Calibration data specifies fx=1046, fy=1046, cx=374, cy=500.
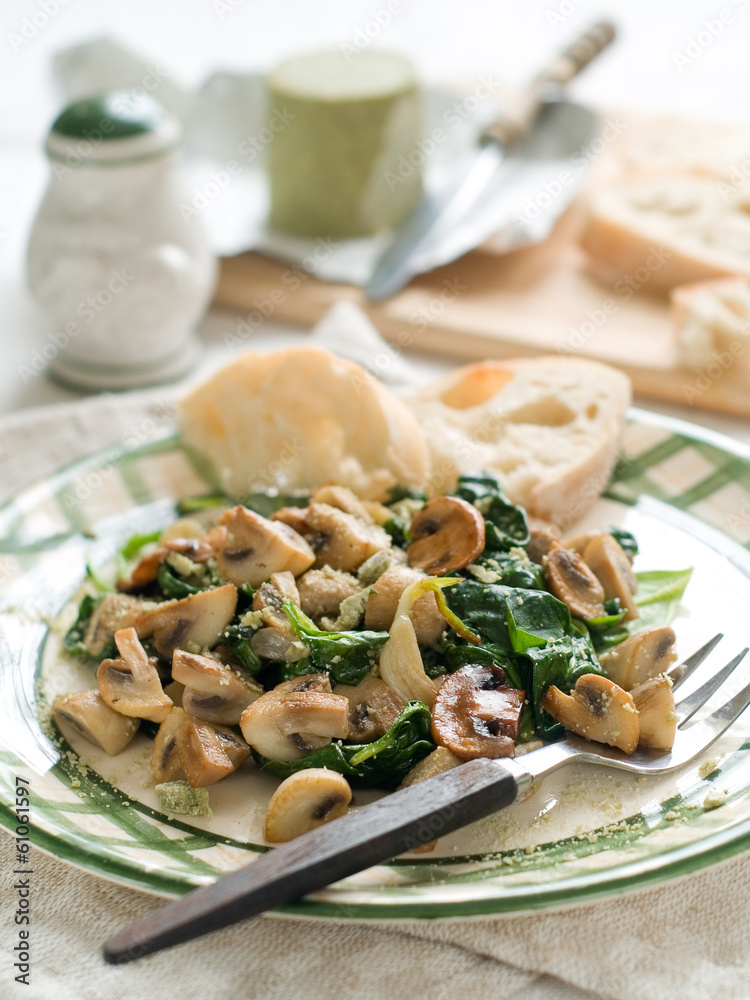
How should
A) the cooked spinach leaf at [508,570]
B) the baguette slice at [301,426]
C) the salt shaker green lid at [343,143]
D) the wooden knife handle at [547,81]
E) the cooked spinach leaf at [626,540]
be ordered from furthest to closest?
the wooden knife handle at [547,81] < the salt shaker green lid at [343,143] < the baguette slice at [301,426] < the cooked spinach leaf at [626,540] < the cooked spinach leaf at [508,570]

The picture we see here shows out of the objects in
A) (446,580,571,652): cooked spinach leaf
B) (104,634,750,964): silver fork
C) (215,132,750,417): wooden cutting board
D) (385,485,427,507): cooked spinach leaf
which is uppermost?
(104,634,750,964): silver fork

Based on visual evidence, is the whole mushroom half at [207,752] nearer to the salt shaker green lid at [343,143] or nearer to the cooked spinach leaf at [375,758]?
the cooked spinach leaf at [375,758]

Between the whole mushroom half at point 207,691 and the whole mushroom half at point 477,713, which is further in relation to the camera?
the whole mushroom half at point 207,691

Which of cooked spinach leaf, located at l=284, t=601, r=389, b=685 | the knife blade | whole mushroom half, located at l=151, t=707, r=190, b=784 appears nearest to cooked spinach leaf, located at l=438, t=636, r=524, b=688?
cooked spinach leaf, located at l=284, t=601, r=389, b=685

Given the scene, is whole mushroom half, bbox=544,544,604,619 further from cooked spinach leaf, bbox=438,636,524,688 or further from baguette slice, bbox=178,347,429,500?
baguette slice, bbox=178,347,429,500

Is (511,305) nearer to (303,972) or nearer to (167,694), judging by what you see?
(167,694)

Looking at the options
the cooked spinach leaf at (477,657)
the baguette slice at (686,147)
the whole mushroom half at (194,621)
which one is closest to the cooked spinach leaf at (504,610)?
the cooked spinach leaf at (477,657)
